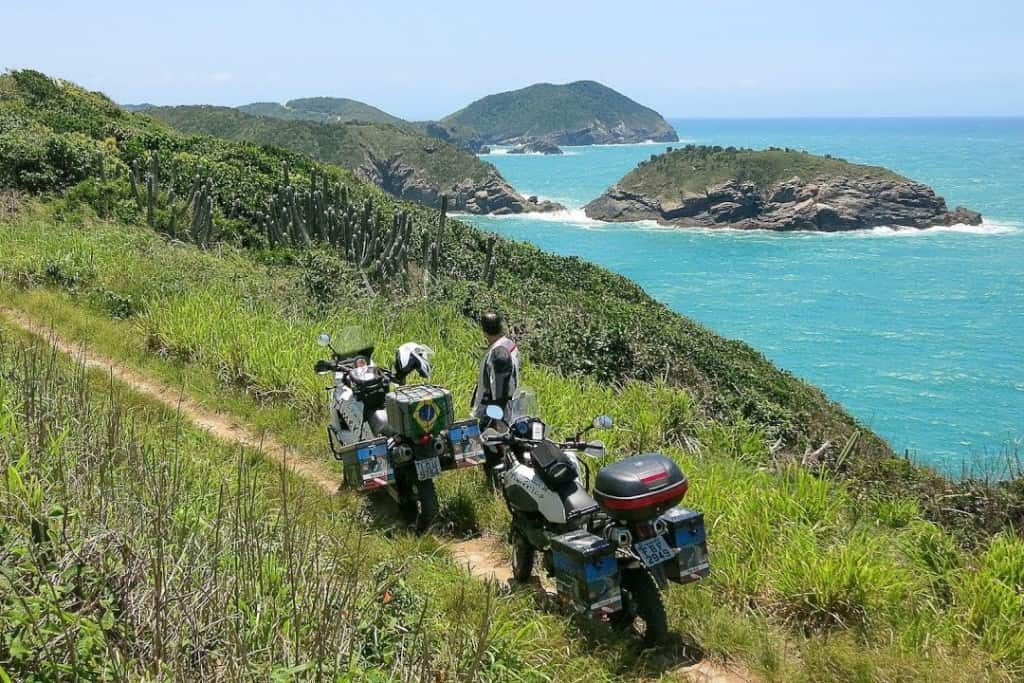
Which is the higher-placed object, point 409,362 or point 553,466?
point 409,362

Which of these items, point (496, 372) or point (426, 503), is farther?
point (496, 372)

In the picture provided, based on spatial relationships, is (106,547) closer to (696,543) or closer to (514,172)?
(696,543)

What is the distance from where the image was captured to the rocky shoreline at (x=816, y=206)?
89.7 meters

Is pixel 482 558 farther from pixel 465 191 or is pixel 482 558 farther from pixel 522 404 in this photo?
pixel 465 191

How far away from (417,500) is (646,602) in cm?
216

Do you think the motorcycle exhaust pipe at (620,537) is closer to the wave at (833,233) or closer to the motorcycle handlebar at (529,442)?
the motorcycle handlebar at (529,442)

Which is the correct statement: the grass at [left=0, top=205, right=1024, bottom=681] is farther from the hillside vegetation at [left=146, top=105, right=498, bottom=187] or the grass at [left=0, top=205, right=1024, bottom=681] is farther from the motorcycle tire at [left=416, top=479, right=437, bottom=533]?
the hillside vegetation at [left=146, top=105, right=498, bottom=187]

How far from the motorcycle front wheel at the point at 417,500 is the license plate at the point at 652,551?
202 cm

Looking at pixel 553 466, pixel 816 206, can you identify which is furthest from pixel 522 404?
pixel 816 206

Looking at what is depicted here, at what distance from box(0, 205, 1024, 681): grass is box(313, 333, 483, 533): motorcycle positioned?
0.31m

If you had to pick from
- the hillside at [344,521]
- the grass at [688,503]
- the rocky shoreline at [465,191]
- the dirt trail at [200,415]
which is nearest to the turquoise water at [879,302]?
the grass at [688,503]

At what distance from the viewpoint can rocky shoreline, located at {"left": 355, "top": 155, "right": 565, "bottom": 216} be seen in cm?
10738

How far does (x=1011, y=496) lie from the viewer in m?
6.58

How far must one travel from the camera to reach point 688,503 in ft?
18.4
